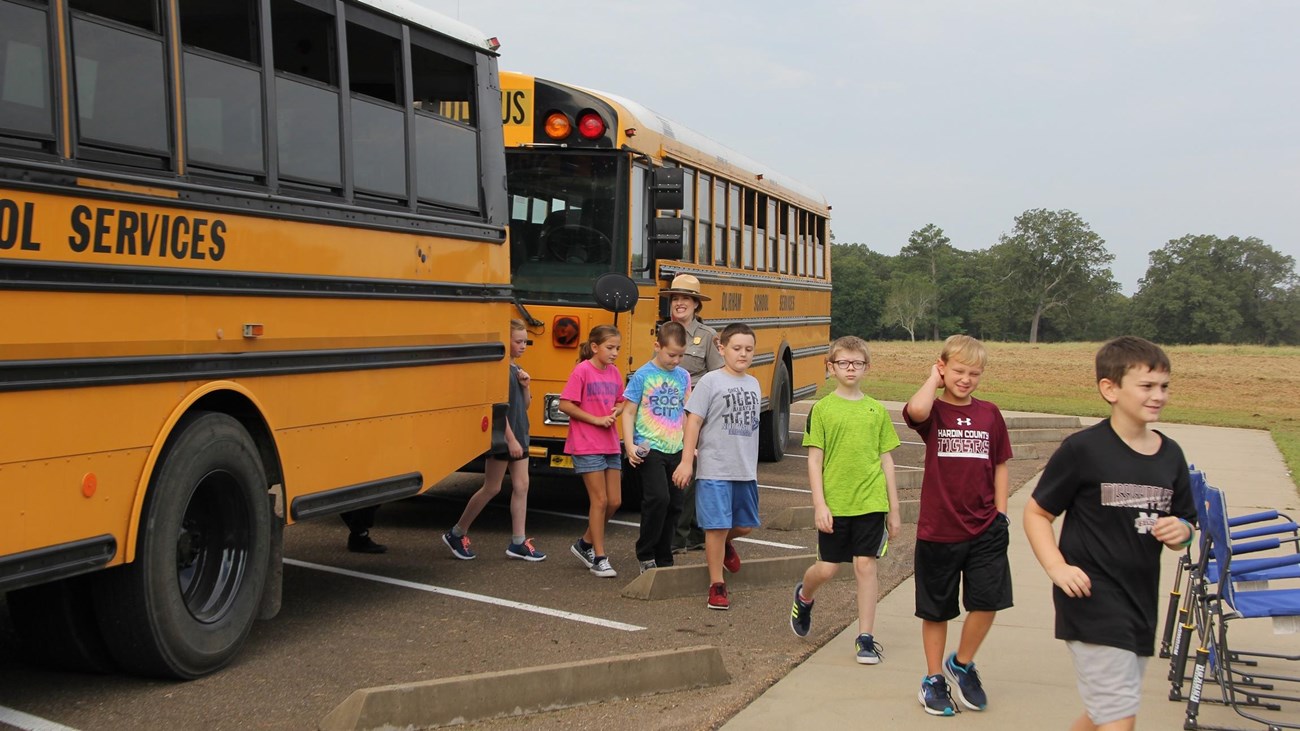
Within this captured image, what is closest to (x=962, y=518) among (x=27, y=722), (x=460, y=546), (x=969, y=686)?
(x=969, y=686)

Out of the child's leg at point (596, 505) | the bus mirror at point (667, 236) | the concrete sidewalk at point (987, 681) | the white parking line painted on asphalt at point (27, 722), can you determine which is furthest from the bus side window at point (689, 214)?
the white parking line painted on asphalt at point (27, 722)

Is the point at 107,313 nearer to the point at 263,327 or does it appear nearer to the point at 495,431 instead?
the point at 263,327

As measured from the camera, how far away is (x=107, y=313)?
5.01m

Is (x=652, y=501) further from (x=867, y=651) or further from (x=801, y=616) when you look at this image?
(x=867, y=651)

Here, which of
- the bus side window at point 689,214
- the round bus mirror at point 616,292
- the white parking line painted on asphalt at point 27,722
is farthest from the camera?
the bus side window at point 689,214

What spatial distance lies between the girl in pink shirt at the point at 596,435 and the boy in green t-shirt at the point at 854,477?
2.03 metres

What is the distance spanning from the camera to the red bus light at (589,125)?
10211mm

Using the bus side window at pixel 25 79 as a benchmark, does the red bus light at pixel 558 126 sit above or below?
above

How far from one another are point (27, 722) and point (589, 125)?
6342 mm

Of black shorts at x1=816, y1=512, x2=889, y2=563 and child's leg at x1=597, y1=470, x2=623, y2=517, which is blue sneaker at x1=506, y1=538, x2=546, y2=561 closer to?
child's leg at x1=597, y1=470, x2=623, y2=517

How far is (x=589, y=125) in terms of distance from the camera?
33.6 ft

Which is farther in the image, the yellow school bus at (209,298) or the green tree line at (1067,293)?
the green tree line at (1067,293)

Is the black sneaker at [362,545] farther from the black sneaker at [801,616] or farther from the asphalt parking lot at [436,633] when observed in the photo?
the black sneaker at [801,616]

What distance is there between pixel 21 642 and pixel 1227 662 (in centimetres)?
496
